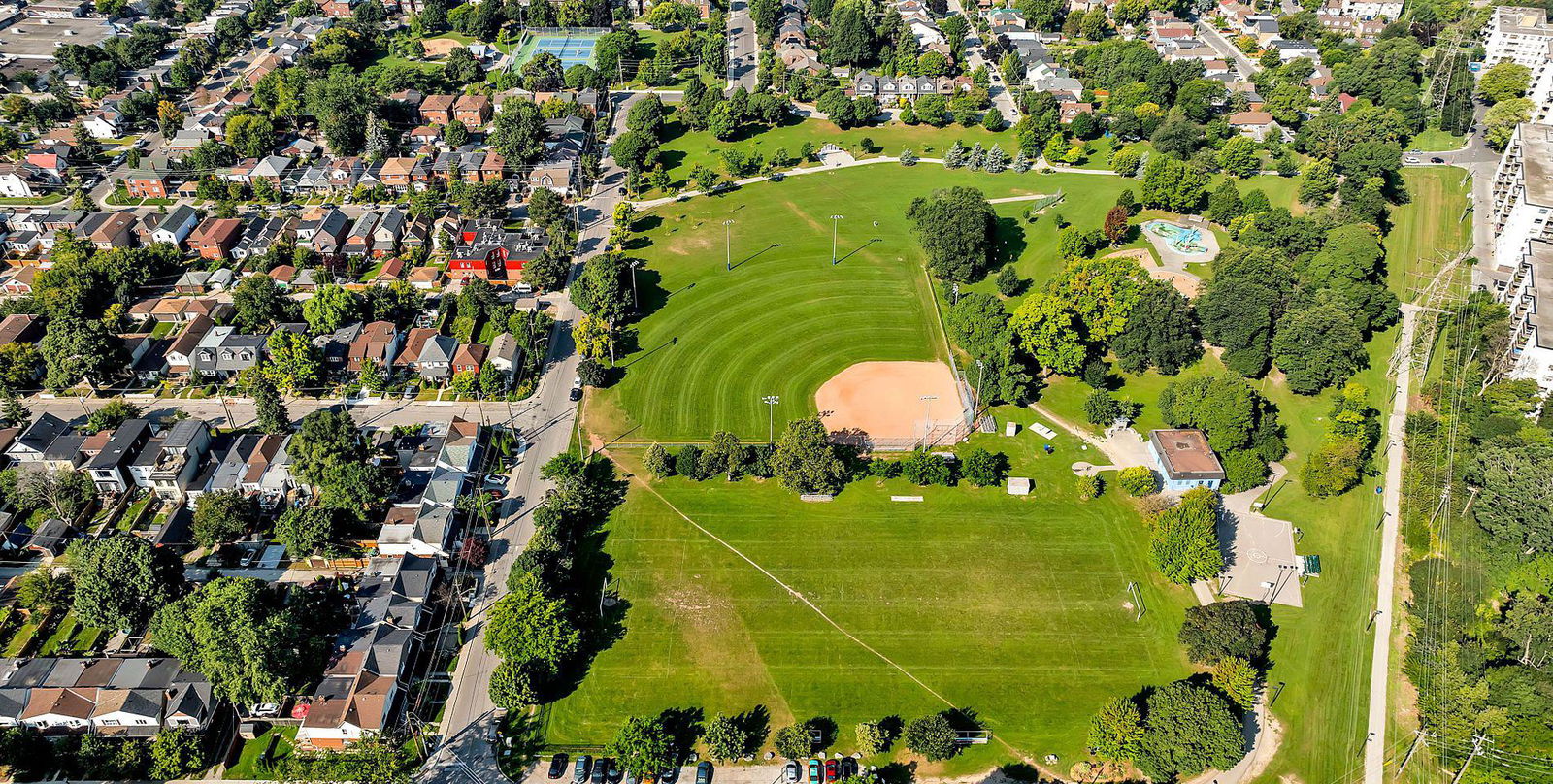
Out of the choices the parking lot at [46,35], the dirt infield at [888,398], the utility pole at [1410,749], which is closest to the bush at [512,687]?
the dirt infield at [888,398]

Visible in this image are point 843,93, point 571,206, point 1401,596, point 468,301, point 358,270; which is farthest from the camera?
point 843,93

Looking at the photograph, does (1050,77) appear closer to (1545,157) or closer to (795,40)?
(795,40)

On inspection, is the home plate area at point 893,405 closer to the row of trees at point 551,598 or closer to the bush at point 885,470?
the bush at point 885,470

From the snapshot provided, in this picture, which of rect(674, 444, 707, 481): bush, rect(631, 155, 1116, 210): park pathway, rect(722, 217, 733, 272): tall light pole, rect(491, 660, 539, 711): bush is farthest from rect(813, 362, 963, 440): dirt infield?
rect(631, 155, 1116, 210): park pathway

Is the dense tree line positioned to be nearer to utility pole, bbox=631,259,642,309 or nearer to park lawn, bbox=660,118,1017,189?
park lawn, bbox=660,118,1017,189

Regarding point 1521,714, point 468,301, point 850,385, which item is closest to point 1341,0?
point 850,385

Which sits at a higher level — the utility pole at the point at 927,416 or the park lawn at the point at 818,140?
the park lawn at the point at 818,140
